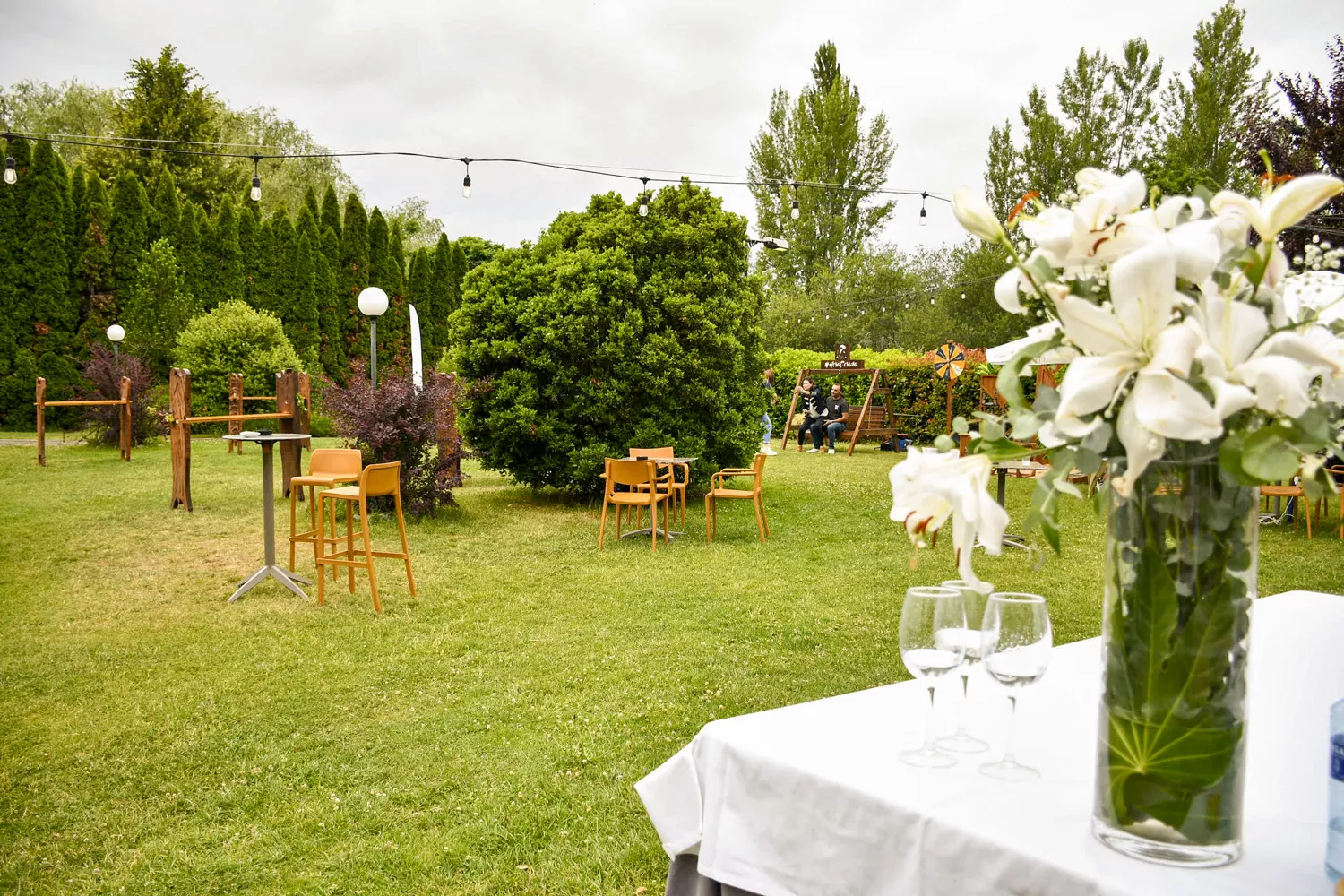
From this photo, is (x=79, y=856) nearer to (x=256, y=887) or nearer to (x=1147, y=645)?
(x=256, y=887)

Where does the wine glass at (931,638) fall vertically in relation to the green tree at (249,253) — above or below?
below

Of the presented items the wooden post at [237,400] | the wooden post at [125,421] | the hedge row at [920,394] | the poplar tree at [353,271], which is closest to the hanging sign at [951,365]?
the hedge row at [920,394]

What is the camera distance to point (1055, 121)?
31953 mm

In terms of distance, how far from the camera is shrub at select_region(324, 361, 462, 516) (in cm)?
916

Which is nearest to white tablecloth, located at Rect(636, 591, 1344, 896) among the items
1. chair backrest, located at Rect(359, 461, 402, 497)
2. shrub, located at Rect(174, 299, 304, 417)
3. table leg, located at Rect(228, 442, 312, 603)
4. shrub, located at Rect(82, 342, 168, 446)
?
chair backrest, located at Rect(359, 461, 402, 497)

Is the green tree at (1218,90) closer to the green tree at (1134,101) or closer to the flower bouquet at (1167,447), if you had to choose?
the green tree at (1134,101)

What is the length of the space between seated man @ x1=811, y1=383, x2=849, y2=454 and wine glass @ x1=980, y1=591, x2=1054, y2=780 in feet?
54.1

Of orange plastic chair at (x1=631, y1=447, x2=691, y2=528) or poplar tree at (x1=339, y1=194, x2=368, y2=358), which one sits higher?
→ poplar tree at (x1=339, y1=194, x2=368, y2=358)

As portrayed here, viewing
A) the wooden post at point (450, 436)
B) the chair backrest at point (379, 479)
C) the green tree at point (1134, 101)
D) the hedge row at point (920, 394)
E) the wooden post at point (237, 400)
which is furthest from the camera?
the green tree at point (1134, 101)

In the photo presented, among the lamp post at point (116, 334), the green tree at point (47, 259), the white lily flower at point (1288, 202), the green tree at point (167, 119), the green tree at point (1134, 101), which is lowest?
the white lily flower at point (1288, 202)

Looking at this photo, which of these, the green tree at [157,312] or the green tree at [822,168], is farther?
the green tree at [822,168]

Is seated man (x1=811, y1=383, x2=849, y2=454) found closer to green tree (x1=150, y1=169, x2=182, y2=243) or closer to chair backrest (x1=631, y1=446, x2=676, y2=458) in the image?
chair backrest (x1=631, y1=446, x2=676, y2=458)

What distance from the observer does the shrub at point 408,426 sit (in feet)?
30.1

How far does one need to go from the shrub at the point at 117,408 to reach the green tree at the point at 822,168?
79.1 feet
